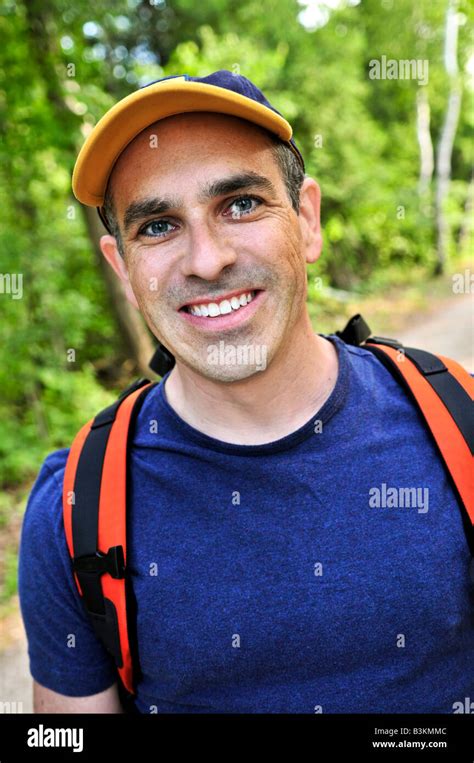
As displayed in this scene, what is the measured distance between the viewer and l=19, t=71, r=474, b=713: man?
4.81ft

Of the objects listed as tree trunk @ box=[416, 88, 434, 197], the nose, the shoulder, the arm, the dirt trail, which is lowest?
the arm

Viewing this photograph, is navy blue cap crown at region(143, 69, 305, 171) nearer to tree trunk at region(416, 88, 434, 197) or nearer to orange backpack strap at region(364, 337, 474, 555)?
orange backpack strap at region(364, 337, 474, 555)

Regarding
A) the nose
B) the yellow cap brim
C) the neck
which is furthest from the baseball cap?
the neck

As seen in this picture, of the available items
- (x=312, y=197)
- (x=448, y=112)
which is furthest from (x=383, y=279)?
(x=312, y=197)

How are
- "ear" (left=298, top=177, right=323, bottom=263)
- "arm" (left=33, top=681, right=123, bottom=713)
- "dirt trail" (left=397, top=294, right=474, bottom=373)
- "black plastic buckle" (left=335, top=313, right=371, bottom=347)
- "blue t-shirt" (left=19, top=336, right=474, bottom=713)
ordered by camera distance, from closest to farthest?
"blue t-shirt" (left=19, top=336, right=474, bottom=713)
"arm" (left=33, top=681, right=123, bottom=713)
"ear" (left=298, top=177, right=323, bottom=263)
"black plastic buckle" (left=335, top=313, right=371, bottom=347)
"dirt trail" (left=397, top=294, right=474, bottom=373)

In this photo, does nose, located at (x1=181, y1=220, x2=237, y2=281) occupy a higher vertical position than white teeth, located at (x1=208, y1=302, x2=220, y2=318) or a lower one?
higher

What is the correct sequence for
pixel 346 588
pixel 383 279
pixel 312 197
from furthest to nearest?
pixel 383 279 → pixel 312 197 → pixel 346 588

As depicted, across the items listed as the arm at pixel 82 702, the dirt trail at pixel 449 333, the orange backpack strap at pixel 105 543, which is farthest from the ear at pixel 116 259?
the dirt trail at pixel 449 333

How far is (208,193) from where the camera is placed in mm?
1510

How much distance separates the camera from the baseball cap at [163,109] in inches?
58.3

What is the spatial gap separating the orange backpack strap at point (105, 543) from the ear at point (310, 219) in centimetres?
73
